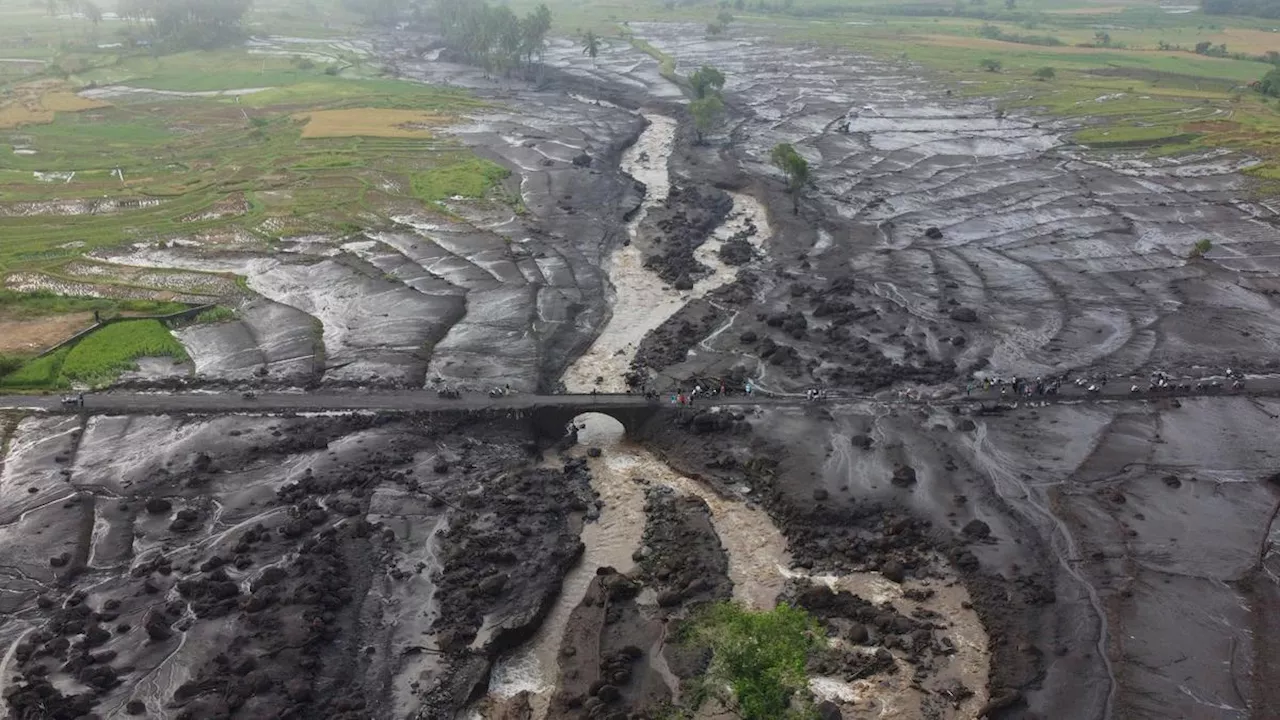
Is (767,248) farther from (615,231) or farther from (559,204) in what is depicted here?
(559,204)

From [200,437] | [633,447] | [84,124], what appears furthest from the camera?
[84,124]

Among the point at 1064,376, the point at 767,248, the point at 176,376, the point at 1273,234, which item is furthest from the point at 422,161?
the point at 1273,234

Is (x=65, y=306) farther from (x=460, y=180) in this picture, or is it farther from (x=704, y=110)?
(x=704, y=110)

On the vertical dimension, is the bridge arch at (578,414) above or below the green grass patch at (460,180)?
below

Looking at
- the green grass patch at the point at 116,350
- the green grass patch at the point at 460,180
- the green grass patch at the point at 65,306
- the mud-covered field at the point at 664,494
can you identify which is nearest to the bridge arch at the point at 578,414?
the mud-covered field at the point at 664,494

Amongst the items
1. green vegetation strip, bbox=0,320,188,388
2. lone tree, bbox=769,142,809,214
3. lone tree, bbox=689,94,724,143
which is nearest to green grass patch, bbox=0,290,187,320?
green vegetation strip, bbox=0,320,188,388

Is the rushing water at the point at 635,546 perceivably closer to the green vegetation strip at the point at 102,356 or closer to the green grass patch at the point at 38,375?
the green vegetation strip at the point at 102,356

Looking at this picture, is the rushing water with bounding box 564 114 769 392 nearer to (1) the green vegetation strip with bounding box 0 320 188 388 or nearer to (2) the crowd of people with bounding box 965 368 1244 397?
(2) the crowd of people with bounding box 965 368 1244 397
